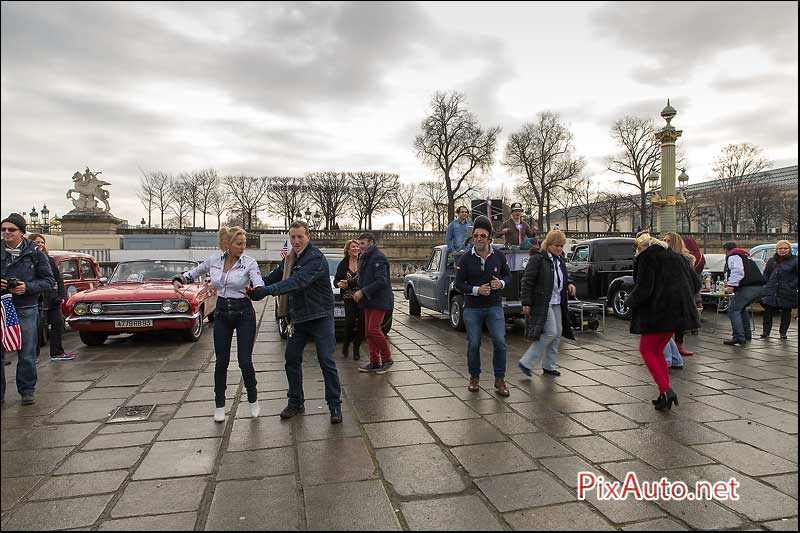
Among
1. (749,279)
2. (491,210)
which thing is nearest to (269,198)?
(491,210)

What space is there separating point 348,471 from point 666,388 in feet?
10.6

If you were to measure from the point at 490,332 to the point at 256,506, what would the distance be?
333 cm

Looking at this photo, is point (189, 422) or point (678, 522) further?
point (189, 422)

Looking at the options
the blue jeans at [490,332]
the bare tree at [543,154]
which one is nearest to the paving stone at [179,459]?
the blue jeans at [490,332]

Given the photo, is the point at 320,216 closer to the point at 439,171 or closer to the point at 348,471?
the point at 439,171

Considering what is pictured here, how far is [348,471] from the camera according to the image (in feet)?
12.4

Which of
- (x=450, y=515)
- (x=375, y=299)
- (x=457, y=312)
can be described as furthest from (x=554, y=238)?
(x=457, y=312)

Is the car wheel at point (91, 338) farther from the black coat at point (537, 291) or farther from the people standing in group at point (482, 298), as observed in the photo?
the black coat at point (537, 291)

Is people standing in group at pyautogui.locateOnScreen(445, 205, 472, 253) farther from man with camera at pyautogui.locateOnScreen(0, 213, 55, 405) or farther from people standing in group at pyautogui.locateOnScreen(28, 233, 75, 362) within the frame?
man with camera at pyautogui.locateOnScreen(0, 213, 55, 405)

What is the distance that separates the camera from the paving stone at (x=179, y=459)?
378 centimetres

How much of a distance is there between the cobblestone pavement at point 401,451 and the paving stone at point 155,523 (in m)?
0.01

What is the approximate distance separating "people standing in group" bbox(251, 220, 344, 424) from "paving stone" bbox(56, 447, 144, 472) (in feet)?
4.37

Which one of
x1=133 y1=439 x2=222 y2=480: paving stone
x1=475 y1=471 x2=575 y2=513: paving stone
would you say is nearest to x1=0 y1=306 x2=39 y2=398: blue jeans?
x1=133 y1=439 x2=222 y2=480: paving stone

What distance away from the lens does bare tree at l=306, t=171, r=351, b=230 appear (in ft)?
215
